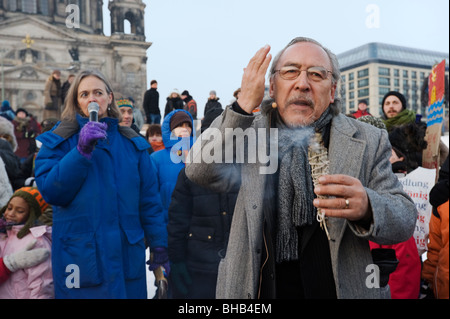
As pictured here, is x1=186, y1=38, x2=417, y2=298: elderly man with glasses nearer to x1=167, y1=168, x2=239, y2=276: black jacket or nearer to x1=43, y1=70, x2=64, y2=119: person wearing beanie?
x1=167, y1=168, x2=239, y2=276: black jacket

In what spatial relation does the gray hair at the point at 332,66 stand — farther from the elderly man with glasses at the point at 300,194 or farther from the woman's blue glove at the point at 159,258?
the woman's blue glove at the point at 159,258

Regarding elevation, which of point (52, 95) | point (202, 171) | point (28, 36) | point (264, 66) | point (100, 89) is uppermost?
point (28, 36)

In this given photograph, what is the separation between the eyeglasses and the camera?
161 cm

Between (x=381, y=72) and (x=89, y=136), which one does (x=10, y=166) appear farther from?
(x=381, y=72)

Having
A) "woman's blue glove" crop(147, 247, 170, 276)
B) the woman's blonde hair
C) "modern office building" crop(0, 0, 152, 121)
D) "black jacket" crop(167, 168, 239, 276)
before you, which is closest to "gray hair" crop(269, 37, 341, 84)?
"black jacket" crop(167, 168, 239, 276)

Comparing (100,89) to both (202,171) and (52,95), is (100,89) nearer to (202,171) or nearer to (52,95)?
(202,171)

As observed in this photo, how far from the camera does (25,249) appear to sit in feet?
10.1

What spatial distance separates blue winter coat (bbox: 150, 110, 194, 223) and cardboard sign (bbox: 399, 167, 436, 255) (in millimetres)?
2097

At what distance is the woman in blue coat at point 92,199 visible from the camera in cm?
250

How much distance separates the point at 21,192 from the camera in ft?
11.2
